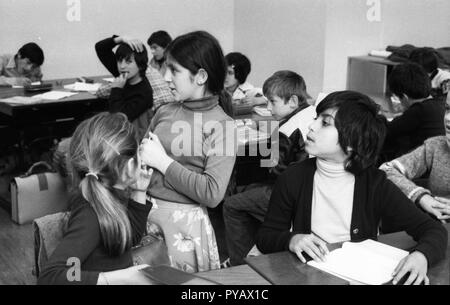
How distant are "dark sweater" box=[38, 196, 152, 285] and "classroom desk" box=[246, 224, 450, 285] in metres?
0.39

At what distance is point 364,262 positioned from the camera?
5.15 ft

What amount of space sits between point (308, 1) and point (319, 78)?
28.7 inches

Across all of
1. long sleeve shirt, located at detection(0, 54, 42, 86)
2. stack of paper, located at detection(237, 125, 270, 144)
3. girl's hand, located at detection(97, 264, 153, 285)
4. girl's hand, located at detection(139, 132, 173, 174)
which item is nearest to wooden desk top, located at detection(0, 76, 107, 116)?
long sleeve shirt, located at detection(0, 54, 42, 86)

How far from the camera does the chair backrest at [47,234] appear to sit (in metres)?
1.69

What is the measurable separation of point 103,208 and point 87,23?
492cm

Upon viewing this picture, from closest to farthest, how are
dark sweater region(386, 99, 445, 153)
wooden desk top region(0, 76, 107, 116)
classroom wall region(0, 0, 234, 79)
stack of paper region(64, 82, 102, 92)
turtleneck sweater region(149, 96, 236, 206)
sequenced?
turtleneck sweater region(149, 96, 236, 206) < dark sweater region(386, 99, 445, 153) < wooden desk top region(0, 76, 107, 116) < stack of paper region(64, 82, 102, 92) < classroom wall region(0, 0, 234, 79)

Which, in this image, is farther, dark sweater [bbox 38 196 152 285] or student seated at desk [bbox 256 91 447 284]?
student seated at desk [bbox 256 91 447 284]

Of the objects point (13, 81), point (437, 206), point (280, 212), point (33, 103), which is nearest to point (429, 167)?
point (437, 206)

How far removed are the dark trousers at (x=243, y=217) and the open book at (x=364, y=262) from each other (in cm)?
138

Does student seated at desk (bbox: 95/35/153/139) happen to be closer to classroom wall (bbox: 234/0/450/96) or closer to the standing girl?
the standing girl

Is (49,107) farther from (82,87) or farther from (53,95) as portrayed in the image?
(82,87)

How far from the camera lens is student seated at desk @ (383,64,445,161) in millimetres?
3439

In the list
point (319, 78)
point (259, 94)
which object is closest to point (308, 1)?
point (319, 78)
